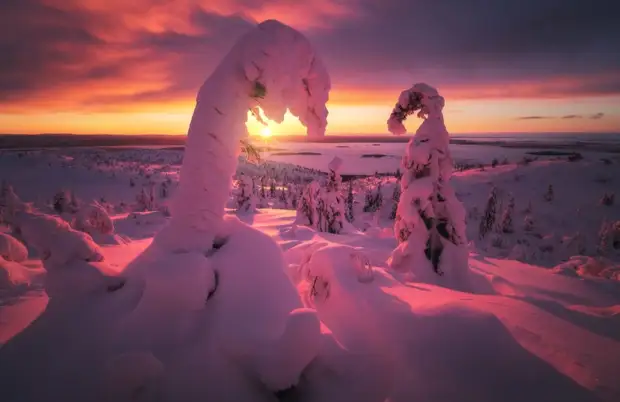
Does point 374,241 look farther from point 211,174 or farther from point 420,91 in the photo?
point 211,174

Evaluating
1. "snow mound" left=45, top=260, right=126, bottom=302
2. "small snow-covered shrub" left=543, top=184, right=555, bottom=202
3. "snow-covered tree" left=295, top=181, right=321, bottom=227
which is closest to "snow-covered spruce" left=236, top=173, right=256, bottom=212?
"snow-covered tree" left=295, top=181, right=321, bottom=227

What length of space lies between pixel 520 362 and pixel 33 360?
5.82m

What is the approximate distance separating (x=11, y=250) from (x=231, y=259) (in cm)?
697

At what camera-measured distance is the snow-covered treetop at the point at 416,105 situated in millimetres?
9125

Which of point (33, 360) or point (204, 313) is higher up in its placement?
point (204, 313)

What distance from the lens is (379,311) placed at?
4.85m

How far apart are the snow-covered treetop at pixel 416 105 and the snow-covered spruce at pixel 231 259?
509 centimetres

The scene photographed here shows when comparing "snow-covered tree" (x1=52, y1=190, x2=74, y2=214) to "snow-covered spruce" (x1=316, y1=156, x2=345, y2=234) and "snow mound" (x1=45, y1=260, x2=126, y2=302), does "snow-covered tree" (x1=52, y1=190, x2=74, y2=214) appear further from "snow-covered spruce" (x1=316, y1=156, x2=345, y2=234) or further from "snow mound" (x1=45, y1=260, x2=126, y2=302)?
"snow mound" (x1=45, y1=260, x2=126, y2=302)

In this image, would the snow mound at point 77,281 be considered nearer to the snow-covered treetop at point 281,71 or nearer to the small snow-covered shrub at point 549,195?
the snow-covered treetop at point 281,71

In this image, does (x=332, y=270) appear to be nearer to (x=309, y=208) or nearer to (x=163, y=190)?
(x=309, y=208)

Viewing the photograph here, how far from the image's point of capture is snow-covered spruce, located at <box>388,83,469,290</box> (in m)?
9.28

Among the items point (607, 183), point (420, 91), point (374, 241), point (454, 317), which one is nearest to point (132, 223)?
point (374, 241)

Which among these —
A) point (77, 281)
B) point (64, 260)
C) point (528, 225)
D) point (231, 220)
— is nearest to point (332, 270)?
point (231, 220)

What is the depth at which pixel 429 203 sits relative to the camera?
954 cm
